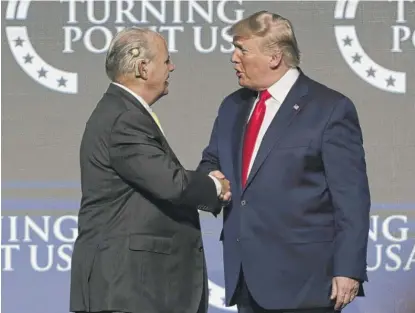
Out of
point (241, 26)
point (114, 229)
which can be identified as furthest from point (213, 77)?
point (114, 229)

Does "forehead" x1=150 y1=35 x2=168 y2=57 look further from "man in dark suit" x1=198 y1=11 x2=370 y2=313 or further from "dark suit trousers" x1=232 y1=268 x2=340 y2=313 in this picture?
"dark suit trousers" x1=232 y1=268 x2=340 y2=313

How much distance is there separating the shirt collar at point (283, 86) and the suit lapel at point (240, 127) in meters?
0.14

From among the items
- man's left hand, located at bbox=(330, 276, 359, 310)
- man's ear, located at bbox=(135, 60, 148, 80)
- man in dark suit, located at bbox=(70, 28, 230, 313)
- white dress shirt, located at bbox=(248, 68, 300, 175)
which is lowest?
man's left hand, located at bbox=(330, 276, 359, 310)

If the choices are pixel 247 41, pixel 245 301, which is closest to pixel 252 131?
pixel 247 41

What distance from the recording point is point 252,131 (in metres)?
3.91

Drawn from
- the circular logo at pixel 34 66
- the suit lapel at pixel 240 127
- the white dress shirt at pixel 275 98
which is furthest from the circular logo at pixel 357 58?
the white dress shirt at pixel 275 98

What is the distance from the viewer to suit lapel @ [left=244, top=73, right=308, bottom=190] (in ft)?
12.5

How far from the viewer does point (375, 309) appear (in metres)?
5.44

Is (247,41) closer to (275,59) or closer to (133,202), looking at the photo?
(275,59)

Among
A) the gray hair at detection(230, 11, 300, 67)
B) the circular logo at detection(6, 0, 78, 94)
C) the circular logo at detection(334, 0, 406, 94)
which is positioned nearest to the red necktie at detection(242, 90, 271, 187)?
the gray hair at detection(230, 11, 300, 67)

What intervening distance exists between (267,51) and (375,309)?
Answer: 1.95 meters

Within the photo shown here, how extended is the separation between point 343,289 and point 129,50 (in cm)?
98

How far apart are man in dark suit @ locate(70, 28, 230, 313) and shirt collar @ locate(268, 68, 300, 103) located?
36 cm

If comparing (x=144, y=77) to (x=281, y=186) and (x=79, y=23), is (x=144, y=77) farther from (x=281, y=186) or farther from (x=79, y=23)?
(x=79, y=23)
